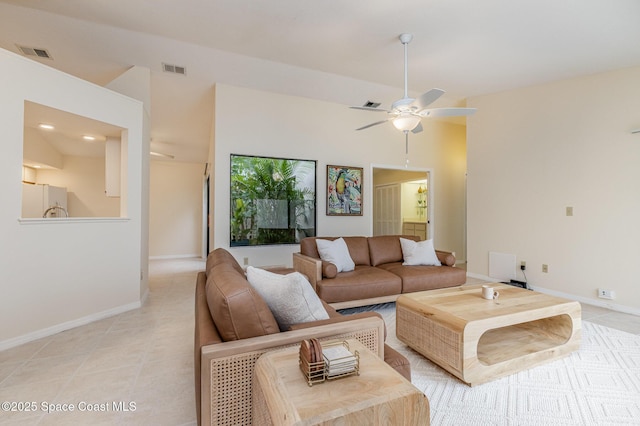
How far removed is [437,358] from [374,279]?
1161 millimetres

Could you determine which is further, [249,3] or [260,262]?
[260,262]

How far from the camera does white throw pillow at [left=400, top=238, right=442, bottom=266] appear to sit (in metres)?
3.59

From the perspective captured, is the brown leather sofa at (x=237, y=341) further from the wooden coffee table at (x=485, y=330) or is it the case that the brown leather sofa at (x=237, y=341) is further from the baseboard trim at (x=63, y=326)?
the baseboard trim at (x=63, y=326)

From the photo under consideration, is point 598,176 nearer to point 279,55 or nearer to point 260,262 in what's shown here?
point 279,55

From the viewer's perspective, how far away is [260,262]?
14.5 ft

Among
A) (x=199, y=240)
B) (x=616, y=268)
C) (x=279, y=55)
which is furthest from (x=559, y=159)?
(x=199, y=240)

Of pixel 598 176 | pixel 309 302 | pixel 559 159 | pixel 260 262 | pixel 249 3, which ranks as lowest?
pixel 260 262

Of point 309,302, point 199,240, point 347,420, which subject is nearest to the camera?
point 347,420

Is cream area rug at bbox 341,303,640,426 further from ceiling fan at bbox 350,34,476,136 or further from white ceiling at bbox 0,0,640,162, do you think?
white ceiling at bbox 0,0,640,162

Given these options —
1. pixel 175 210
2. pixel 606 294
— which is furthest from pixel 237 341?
pixel 175 210

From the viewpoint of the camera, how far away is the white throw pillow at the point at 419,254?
3.59m

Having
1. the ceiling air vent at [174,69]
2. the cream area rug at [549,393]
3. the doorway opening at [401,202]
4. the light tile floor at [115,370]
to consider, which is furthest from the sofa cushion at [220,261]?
the doorway opening at [401,202]

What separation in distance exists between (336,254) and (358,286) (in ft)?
1.60

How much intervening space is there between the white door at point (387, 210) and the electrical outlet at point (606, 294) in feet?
13.6
